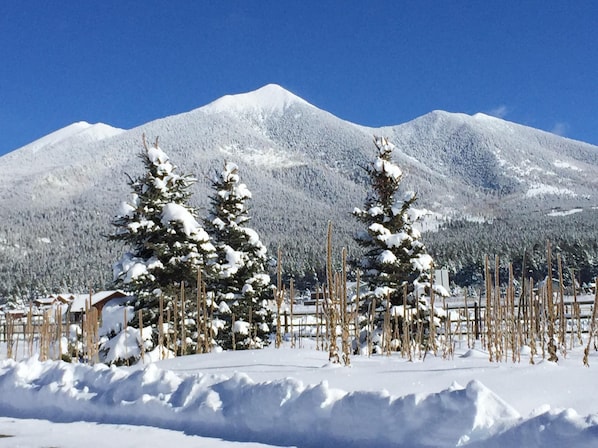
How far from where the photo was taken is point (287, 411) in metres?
6.16

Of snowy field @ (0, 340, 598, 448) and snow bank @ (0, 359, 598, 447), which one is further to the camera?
snowy field @ (0, 340, 598, 448)

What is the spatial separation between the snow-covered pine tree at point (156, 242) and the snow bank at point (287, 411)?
9.44 m

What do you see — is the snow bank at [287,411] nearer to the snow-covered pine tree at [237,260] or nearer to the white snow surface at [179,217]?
the white snow surface at [179,217]

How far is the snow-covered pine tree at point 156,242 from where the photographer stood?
18141mm

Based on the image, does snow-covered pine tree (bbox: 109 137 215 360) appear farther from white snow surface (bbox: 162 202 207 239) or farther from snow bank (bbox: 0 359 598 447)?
snow bank (bbox: 0 359 598 447)

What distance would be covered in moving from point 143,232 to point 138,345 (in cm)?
342

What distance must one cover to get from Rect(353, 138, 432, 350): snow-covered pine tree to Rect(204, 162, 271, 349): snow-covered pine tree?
3667 mm

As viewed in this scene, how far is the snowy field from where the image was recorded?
17.1 ft

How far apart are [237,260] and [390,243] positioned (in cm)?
483

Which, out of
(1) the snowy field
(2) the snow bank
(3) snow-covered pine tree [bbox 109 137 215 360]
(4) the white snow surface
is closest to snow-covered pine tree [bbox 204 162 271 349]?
(3) snow-covered pine tree [bbox 109 137 215 360]

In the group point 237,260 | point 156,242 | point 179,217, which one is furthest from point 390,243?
point 156,242

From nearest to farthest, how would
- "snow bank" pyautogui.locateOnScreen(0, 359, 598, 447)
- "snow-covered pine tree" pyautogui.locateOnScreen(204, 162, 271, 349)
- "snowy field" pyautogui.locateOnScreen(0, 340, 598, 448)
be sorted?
"snow bank" pyautogui.locateOnScreen(0, 359, 598, 447) < "snowy field" pyautogui.locateOnScreen(0, 340, 598, 448) < "snow-covered pine tree" pyautogui.locateOnScreen(204, 162, 271, 349)

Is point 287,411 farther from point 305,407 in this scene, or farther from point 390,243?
point 390,243

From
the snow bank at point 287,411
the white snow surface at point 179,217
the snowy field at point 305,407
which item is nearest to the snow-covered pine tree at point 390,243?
the white snow surface at point 179,217
